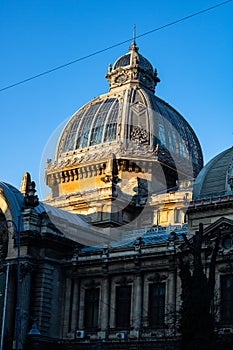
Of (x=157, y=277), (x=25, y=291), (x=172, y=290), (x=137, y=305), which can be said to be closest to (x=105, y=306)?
(x=137, y=305)

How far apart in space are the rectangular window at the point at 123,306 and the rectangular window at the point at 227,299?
26.3ft

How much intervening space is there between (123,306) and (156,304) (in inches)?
115

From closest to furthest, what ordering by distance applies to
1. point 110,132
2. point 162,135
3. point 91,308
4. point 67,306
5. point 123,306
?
point 123,306, point 91,308, point 67,306, point 110,132, point 162,135

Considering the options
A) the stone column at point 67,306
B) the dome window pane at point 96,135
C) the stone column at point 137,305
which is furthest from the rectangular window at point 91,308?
the dome window pane at point 96,135

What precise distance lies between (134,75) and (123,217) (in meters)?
21.4

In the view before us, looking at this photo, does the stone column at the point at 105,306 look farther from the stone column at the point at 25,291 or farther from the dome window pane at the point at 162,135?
the dome window pane at the point at 162,135

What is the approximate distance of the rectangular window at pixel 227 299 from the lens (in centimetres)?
4634

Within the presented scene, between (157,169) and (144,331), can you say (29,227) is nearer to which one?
(144,331)

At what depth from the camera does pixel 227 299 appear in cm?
4700

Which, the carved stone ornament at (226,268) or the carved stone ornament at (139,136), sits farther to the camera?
the carved stone ornament at (139,136)

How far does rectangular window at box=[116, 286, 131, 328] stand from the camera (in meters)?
51.9

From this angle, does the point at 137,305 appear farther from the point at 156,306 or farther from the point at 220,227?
the point at 220,227

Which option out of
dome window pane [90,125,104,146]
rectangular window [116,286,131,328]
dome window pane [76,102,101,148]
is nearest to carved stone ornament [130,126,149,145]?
dome window pane [90,125,104,146]

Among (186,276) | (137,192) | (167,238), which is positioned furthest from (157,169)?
(186,276)
